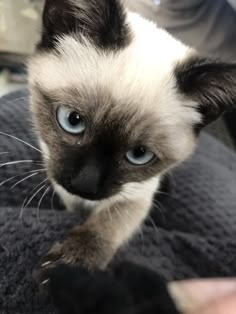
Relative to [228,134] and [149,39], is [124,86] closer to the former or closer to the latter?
[149,39]

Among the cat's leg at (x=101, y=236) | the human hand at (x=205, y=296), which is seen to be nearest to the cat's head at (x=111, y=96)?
the cat's leg at (x=101, y=236)

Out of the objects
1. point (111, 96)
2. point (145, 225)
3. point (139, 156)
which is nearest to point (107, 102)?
point (111, 96)

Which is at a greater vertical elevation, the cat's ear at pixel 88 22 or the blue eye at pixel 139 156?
the cat's ear at pixel 88 22

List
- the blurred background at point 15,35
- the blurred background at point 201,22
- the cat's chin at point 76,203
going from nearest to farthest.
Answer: the cat's chin at point 76,203
the blurred background at point 201,22
the blurred background at point 15,35

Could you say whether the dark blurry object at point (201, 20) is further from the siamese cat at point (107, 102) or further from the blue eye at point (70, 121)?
the blue eye at point (70, 121)

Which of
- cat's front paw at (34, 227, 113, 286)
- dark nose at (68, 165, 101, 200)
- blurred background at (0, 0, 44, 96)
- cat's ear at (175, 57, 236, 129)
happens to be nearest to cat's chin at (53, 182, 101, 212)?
cat's front paw at (34, 227, 113, 286)

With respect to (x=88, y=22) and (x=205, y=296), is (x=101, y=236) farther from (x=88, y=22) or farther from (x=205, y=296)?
(x=88, y=22)

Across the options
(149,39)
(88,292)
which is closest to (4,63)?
(149,39)
